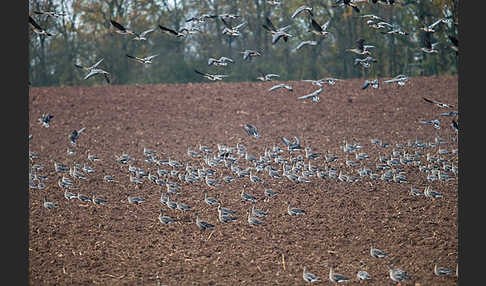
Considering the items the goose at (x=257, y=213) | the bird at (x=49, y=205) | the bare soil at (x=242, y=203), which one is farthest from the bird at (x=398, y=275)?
the bird at (x=49, y=205)

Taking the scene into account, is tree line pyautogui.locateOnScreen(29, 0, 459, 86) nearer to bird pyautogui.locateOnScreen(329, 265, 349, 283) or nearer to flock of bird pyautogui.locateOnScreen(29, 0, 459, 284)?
flock of bird pyautogui.locateOnScreen(29, 0, 459, 284)

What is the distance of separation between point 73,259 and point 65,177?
176 inches

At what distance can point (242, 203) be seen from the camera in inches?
423

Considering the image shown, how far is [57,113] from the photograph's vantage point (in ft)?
60.7

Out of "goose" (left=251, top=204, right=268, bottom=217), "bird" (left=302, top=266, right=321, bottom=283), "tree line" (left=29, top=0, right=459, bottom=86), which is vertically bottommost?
"bird" (left=302, top=266, right=321, bottom=283)

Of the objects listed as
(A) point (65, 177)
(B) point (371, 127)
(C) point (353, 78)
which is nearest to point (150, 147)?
(A) point (65, 177)

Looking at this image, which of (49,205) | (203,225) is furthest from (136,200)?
(203,225)

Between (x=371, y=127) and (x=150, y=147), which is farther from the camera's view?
(x=371, y=127)

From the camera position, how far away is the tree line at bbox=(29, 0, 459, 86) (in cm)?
2009

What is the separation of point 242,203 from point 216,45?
1026cm

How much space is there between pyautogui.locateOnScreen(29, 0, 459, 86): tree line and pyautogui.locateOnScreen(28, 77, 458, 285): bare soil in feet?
7.27

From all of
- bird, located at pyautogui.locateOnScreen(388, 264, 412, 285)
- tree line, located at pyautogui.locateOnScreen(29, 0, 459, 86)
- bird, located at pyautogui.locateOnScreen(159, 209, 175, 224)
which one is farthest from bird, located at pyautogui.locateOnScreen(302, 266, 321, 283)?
tree line, located at pyautogui.locateOnScreen(29, 0, 459, 86)

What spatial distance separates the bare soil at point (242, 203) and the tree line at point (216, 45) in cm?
222

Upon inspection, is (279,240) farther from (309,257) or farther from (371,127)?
(371,127)
